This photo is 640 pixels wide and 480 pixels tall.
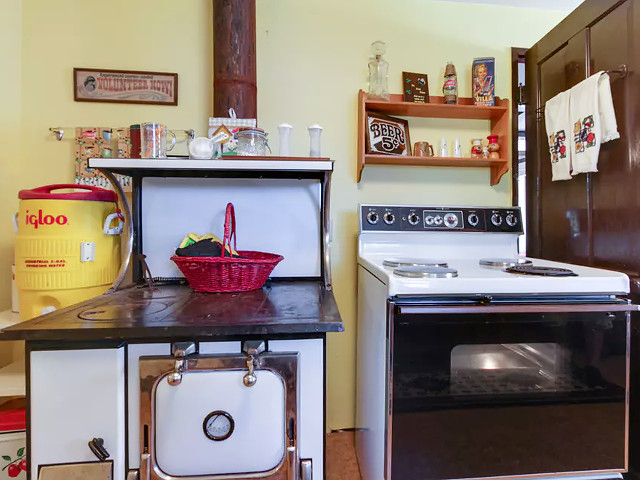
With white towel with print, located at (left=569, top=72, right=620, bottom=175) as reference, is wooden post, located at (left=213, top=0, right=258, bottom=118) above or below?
above

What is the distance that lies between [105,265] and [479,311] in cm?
144

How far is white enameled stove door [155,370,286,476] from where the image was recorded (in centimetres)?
85

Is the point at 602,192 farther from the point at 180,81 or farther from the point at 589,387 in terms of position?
the point at 180,81

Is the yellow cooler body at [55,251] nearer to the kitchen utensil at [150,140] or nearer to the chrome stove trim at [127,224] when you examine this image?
the chrome stove trim at [127,224]

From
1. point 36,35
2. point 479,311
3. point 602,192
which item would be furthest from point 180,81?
point 602,192

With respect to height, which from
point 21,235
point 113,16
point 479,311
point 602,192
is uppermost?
point 113,16

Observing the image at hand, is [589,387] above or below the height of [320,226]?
below

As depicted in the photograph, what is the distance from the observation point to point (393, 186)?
188cm

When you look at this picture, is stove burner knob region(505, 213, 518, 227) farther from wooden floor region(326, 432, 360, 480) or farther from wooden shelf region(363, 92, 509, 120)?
wooden floor region(326, 432, 360, 480)

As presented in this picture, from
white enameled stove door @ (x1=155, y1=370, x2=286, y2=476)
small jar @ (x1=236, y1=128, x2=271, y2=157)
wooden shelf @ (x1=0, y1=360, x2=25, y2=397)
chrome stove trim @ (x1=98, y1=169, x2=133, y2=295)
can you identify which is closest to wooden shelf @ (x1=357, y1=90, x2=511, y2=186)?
small jar @ (x1=236, y1=128, x2=271, y2=157)

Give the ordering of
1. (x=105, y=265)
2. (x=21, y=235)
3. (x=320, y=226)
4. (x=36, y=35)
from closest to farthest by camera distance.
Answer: (x=21, y=235) < (x=105, y=265) < (x=320, y=226) < (x=36, y=35)

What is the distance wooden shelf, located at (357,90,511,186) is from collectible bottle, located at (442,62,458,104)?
5cm

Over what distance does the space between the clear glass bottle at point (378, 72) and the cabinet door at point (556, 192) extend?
84 centimetres

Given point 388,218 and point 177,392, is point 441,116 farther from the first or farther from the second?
point 177,392
